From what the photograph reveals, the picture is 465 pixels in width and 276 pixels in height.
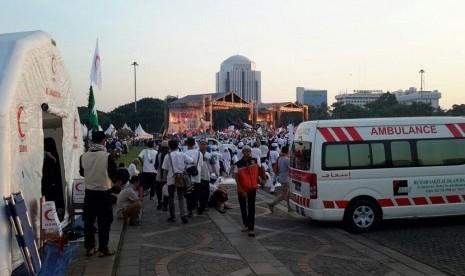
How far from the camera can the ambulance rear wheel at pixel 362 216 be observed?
33.9ft

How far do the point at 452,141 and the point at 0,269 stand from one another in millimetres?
8962

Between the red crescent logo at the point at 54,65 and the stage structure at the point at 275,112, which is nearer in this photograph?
the red crescent logo at the point at 54,65

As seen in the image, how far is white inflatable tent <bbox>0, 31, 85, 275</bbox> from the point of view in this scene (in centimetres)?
570

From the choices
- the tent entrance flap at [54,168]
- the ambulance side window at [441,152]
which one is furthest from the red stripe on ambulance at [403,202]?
the tent entrance flap at [54,168]

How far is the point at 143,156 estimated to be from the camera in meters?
14.2

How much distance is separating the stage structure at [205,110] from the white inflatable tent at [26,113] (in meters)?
38.3

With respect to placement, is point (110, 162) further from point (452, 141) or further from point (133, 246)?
point (452, 141)

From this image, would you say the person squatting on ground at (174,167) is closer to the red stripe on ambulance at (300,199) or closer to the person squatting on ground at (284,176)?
the red stripe on ambulance at (300,199)

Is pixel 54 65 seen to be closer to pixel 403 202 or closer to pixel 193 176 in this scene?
pixel 193 176

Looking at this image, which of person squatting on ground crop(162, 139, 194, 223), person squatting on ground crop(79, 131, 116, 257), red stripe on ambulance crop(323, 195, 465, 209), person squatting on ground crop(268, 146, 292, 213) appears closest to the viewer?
person squatting on ground crop(79, 131, 116, 257)

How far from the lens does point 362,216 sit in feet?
34.1

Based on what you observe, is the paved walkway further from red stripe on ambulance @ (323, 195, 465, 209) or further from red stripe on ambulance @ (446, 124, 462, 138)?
red stripe on ambulance @ (446, 124, 462, 138)

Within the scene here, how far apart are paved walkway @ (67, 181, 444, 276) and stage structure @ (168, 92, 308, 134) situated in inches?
1437

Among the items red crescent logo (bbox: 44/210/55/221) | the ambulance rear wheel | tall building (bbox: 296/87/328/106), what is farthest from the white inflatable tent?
tall building (bbox: 296/87/328/106)
